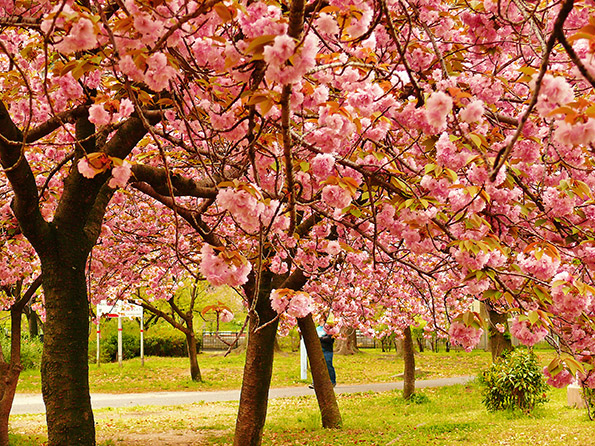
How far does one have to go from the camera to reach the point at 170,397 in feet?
49.2

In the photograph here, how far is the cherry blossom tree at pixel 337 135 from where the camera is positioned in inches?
85.1

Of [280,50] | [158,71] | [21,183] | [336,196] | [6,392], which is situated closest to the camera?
[280,50]

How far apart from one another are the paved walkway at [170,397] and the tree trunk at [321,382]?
16.5ft

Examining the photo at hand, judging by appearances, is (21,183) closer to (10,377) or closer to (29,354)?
(10,377)

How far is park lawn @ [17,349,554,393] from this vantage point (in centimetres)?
1712

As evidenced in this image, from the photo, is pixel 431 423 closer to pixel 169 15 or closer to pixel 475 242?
pixel 475 242

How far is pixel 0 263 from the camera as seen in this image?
323 inches

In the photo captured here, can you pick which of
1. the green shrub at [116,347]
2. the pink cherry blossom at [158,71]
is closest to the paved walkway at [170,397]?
the green shrub at [116,347]

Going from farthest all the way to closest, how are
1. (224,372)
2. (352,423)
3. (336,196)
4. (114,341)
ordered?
(114,341), (224,372), (352,423), (336,196)

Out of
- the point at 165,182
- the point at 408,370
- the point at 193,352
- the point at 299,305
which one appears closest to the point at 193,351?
the point at 193,352

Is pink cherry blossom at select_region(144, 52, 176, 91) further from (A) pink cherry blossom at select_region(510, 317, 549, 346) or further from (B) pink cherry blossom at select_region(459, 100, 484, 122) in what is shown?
(A) pink cherry blossom at select_region(510, 317, 549, 346)

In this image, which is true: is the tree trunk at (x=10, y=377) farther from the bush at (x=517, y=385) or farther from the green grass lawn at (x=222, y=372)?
the bush at (x=517, y=385)

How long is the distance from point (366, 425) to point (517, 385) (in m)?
2.82

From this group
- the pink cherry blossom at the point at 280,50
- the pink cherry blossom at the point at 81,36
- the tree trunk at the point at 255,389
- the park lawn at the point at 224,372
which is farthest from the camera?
the park lawn at the point at 224,372
